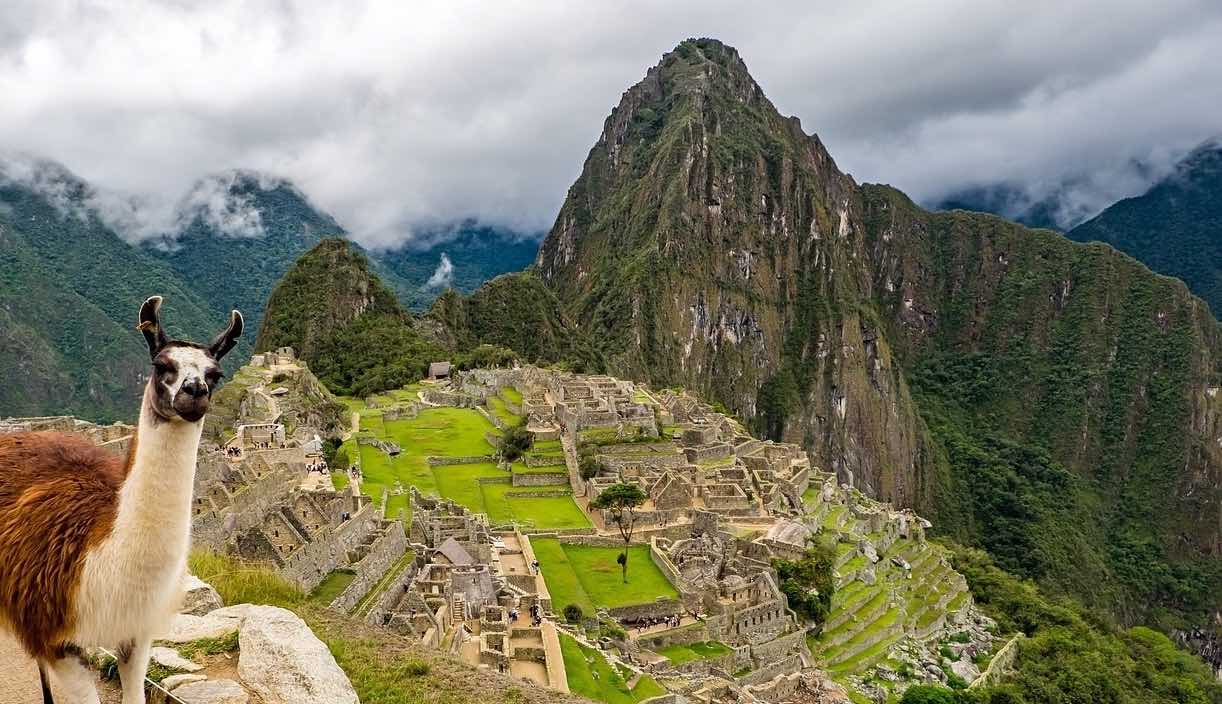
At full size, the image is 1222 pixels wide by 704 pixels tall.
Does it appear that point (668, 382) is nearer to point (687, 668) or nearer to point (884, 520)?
point (884, 520)

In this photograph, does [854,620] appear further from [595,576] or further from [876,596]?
[595,576]

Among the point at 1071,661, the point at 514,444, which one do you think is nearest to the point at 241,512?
the point at 514,444

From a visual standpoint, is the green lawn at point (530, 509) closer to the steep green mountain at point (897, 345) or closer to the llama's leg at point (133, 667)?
the llama's leg at point (133, 667)

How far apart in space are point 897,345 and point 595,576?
541 ft

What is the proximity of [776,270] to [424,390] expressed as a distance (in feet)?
317

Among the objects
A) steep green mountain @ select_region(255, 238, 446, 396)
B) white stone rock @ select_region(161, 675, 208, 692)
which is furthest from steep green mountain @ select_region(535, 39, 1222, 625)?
white stone rock @ select_region(161, 675, 208, 692)

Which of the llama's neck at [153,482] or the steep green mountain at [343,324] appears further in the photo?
the steep green mountain at [343,324]

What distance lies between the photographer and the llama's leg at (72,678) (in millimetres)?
3680

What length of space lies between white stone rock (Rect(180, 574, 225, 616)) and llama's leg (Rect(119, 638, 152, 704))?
2.67m

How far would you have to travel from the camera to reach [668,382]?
104000mm

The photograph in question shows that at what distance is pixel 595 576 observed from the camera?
2431 cm

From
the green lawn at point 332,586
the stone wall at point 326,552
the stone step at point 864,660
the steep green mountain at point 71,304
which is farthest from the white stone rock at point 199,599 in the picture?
the steep green mountain at point 71,304

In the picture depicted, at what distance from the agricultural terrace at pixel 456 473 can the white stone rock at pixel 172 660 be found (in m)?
15.9

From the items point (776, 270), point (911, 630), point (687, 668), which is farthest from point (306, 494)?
point (776, 270)
